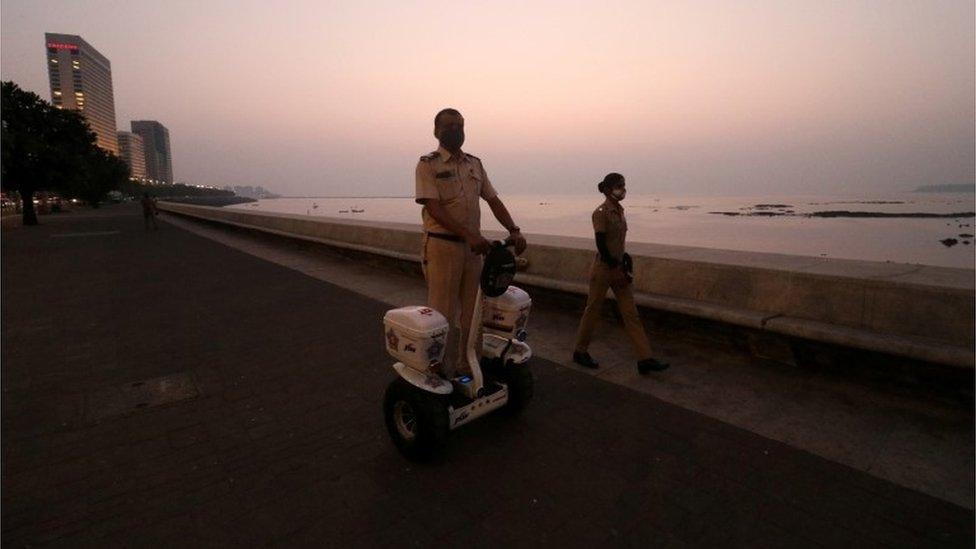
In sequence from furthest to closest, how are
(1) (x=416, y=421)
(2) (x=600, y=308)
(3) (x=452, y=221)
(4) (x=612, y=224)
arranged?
(2) (x=600, y=308) < (4) (x=612, y=224) < (3) (x=452, y=221) < (1) (x=416, y=421)

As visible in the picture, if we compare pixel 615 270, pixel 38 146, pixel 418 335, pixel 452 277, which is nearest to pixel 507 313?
pixel 452 277

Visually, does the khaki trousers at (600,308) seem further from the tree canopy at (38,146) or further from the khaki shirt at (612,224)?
the tree canopy at (38,146)

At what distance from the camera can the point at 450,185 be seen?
11.1ft

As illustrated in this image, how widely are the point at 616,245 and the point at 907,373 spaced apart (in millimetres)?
2369

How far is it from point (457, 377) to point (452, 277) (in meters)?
0.70

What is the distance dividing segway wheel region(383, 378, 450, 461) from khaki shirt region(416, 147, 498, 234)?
1081 millimetres

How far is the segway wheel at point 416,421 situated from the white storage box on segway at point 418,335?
0.56ft

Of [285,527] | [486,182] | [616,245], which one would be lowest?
[285,527]

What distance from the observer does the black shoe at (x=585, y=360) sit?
4.69 metres

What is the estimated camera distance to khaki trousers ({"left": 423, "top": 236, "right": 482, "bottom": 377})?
11.4 feet

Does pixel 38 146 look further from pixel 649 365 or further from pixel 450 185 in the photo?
pixel 649 365

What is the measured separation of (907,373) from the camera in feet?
12.4

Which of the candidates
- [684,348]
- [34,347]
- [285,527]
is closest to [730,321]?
[684,348]

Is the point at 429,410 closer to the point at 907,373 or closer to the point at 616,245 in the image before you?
the point at 616,245
